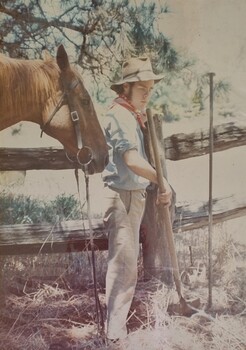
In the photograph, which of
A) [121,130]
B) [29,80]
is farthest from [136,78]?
[29,80]

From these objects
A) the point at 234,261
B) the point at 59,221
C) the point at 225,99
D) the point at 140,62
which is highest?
the point at 140,62

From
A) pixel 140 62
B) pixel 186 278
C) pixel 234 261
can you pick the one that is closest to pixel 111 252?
pixel 186 278

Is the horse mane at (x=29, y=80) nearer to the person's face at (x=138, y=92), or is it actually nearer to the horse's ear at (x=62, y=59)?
the horse's ear at (x=62, y=59)

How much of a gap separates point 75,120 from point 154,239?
18.4 inches

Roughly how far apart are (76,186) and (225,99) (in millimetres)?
573

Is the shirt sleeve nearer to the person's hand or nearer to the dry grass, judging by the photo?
the person's hand

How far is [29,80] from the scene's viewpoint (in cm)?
187

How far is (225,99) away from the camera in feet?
6.25

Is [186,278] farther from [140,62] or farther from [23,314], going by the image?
[140,62]

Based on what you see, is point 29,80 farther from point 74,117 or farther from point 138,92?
point 138,92

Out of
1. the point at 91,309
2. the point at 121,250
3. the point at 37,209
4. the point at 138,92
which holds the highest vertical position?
the point at 138,92

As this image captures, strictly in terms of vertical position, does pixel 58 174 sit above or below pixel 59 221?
above

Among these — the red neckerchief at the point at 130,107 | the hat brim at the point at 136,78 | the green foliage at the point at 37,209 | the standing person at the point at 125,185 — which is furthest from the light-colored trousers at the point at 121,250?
the hat brim at the point at 136,78

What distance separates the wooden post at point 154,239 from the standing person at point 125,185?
0.02 m
